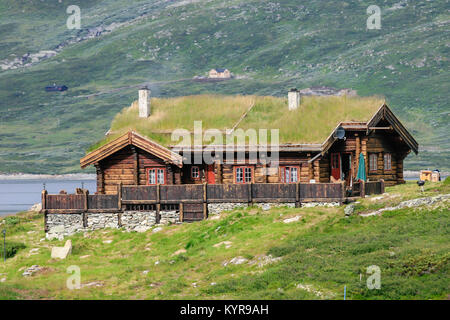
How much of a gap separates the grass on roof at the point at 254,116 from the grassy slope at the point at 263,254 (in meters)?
7.02

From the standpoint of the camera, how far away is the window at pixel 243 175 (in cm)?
4744

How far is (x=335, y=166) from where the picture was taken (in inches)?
1906

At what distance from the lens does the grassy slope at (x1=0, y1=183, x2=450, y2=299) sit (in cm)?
2756

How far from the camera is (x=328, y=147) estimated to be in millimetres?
45281

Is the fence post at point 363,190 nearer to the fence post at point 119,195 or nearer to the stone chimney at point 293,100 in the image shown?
the stone chimney at point 293,100

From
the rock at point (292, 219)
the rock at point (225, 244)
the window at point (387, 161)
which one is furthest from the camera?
the window at point (387, 161)

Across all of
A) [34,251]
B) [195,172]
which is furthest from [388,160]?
[34,251]

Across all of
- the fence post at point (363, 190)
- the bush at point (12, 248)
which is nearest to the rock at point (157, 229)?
the bush at point (12, 248)

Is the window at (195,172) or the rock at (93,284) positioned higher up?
the window at (195,172)

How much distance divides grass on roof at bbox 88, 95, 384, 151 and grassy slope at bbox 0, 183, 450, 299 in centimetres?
702

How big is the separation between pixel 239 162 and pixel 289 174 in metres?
3.15

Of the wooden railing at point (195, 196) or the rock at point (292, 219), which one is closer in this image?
the rock at point (292, 219)

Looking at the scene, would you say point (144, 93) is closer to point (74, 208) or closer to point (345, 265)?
point (74, 208)
